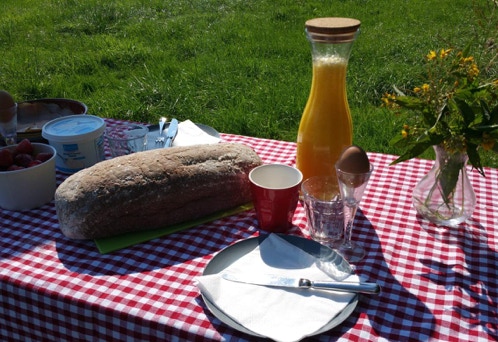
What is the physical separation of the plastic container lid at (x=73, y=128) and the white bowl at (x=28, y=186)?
56mm

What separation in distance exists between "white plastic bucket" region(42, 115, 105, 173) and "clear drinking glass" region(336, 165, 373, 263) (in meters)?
0.67

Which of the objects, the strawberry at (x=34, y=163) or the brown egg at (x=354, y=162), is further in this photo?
the strawberry at (x=34, y=163)

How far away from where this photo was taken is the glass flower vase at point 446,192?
3.66ft

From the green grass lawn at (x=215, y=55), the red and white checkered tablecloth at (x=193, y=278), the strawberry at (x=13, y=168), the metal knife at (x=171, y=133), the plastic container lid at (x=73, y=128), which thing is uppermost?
the plastic container lid at (x=73, y=128)

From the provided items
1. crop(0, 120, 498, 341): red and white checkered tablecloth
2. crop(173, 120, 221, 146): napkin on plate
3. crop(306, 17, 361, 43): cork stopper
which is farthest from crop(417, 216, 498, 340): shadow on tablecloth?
crop(173, 120, 221, 146): napkin on plate

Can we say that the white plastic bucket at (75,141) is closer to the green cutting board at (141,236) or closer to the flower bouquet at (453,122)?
the green cutting board at (141,236)

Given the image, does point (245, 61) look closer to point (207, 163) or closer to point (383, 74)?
point (383, 74)

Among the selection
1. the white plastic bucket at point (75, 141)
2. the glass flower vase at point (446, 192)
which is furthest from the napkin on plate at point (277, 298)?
the white plastic bucket at point (75, 141)

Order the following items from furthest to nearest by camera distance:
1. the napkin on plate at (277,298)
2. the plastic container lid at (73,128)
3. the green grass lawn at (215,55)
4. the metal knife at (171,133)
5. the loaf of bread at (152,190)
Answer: the green grass lawn at (215,55)
the metal knife at (171,133)
the plastic container lid at (73,128)
the loaf of bread at (152,190)
the napkin on plate at (277,298)

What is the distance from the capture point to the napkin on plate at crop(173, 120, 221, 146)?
59.1 inches

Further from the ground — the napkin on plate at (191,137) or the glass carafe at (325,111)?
the glass carafe at (325,111)

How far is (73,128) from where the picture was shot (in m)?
1.38

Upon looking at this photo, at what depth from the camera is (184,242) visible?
1.15 meters

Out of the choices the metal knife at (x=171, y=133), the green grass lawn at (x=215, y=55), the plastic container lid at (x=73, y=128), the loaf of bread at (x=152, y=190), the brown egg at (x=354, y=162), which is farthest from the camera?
the green grass lawn at (x=215, y=55)
